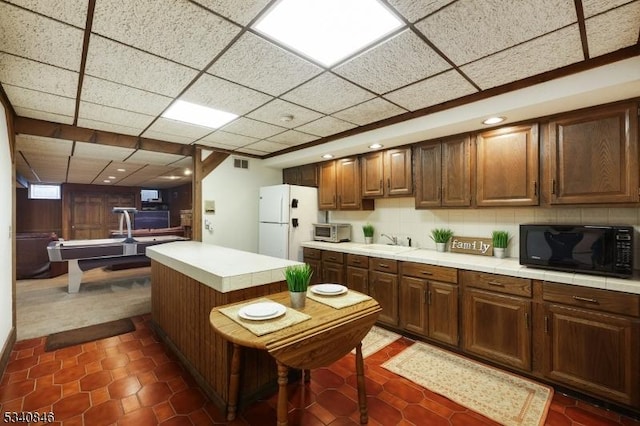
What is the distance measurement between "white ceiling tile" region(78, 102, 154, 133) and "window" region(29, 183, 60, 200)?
9234mm

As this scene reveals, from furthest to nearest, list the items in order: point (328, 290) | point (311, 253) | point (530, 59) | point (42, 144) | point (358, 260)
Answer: point (311, 253), point (42, 144), point (358, 260), point (328, 290), point (530, 59)

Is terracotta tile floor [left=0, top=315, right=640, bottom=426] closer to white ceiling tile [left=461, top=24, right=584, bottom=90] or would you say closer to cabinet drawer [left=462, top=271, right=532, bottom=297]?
cabinet drawer [left=462, top=271, right=532, bottom=297]

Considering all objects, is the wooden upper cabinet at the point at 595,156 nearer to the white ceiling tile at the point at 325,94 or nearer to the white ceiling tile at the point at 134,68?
the white ceiling tile at the point at 325,94

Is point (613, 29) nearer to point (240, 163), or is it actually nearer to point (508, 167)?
point (508, 167)

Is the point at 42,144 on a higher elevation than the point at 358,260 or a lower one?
higher

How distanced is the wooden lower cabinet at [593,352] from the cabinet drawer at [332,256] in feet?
7.12

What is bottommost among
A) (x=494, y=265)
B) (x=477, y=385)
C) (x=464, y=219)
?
(x=477, y=385)

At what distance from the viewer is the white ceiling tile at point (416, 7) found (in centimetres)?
140

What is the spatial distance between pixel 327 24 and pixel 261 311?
5.41 feet

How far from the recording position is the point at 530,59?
75.4 inches

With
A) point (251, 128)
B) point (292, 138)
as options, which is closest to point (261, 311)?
point (251, 128)

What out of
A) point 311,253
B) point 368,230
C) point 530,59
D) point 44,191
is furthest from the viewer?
point 44,191

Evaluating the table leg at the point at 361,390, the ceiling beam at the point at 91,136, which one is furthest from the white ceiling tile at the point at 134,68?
the table leg at the point at 361,390

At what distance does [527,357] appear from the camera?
2314 mm
